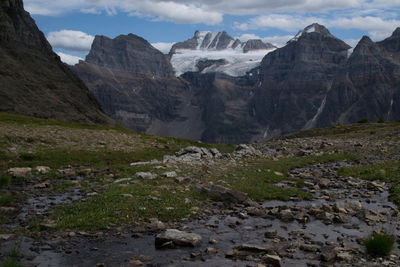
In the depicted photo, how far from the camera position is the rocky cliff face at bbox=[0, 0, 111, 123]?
13550cm

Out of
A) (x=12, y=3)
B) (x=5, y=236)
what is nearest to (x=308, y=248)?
(x=5, y=236)

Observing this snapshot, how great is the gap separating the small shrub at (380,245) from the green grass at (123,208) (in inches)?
356

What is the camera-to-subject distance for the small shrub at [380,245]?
14.4m

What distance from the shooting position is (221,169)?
109ft

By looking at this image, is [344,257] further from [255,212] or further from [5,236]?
[5,236]

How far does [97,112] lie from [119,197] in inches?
6031

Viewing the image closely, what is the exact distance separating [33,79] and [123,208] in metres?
152

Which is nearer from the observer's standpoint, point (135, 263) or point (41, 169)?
point (135, 263)

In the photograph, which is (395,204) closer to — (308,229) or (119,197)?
(308,229)

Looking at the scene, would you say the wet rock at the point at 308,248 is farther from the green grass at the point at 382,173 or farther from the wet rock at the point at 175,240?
the green grass at the point at 382,173

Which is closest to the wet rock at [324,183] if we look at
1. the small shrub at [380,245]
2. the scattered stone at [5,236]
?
the small shrub at [380,245]

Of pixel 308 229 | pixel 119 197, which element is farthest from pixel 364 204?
pixel 119 197

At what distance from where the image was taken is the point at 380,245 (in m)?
14.5

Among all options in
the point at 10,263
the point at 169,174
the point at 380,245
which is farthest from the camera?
the point at 169,174
